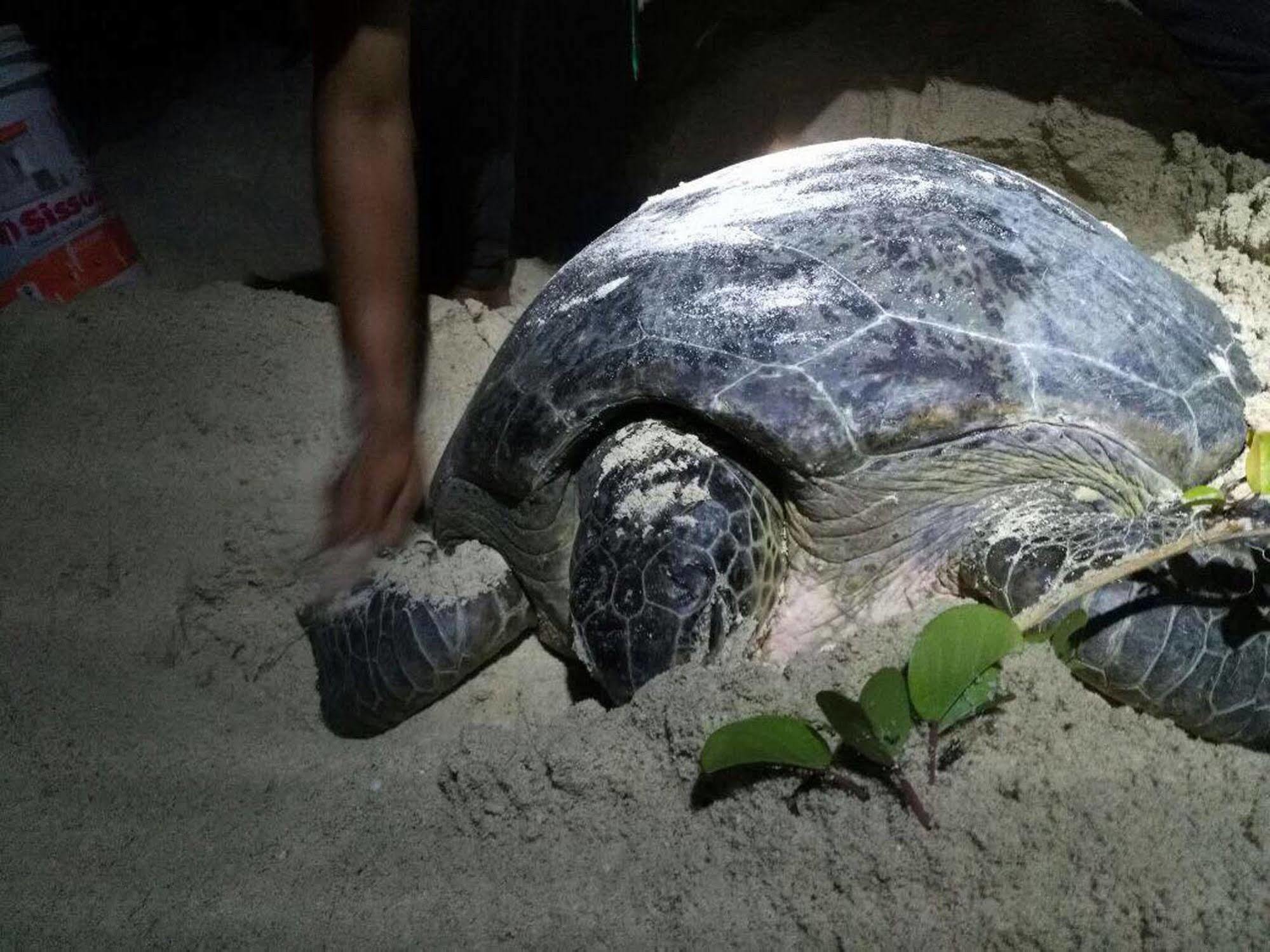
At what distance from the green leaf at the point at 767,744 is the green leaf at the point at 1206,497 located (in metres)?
0.50

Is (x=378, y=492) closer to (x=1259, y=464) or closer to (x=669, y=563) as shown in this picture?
(x=669, y=563)

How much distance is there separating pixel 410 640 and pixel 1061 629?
42.6 inches

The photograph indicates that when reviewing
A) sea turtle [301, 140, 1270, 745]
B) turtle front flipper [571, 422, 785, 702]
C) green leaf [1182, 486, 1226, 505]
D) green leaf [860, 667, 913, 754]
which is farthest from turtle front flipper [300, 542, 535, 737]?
green leaf [1182, 486, 1226, 505]

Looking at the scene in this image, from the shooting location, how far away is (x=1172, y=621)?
3.87 feet

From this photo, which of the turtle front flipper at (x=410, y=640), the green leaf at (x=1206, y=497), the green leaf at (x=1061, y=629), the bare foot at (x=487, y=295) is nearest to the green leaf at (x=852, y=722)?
the green leaf at (x=1061, y=629)

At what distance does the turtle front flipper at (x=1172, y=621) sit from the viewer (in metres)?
1.15

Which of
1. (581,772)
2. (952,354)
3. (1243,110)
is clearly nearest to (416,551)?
(581,772)

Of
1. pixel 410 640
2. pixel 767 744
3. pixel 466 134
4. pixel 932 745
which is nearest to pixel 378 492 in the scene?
pixel 410 640

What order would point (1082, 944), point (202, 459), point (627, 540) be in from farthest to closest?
1. point (202, 459)
2. point (627, 540)
3. point (1082, 944)

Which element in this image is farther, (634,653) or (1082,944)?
(634,653)

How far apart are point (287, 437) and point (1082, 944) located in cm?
183

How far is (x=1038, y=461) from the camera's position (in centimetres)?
147

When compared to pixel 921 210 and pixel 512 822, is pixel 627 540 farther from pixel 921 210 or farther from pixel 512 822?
pixel 921 210

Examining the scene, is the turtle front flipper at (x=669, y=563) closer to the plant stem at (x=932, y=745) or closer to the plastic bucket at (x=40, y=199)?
the plant stem at (x=932, y=745)
